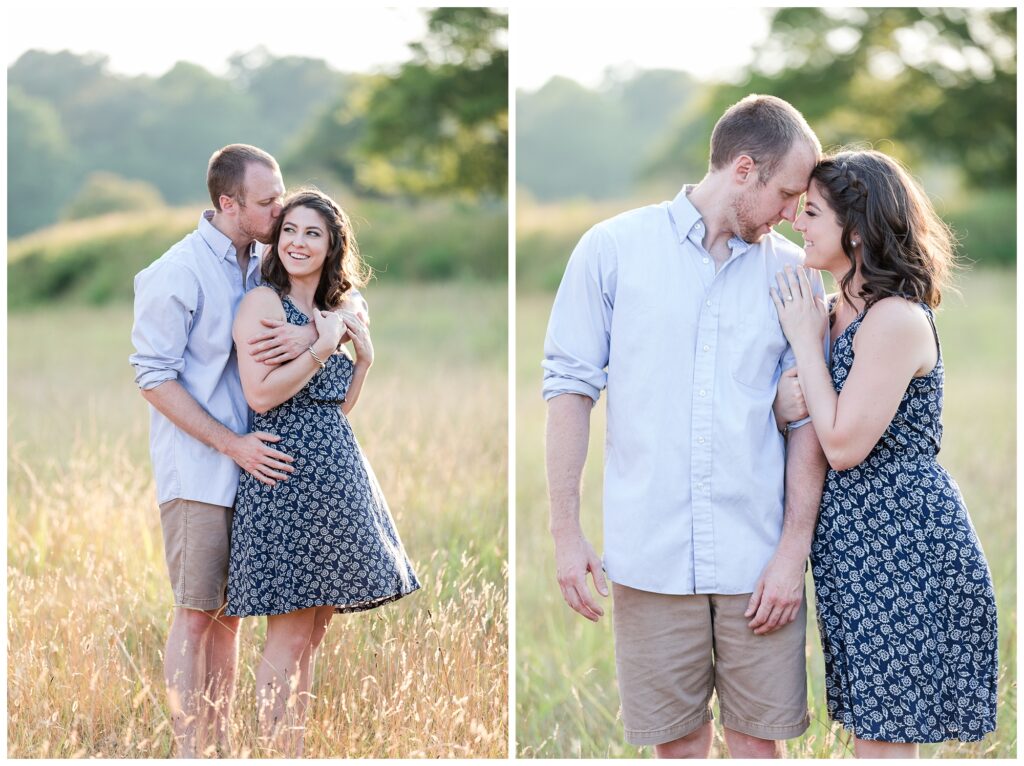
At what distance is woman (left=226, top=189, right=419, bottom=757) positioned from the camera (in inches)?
114

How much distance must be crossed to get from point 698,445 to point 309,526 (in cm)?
108

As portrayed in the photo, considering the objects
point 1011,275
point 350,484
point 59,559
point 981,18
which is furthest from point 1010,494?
point 981,18

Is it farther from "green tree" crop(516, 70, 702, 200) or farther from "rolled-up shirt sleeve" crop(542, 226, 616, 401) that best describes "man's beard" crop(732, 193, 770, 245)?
"green tree" crop(516, 70, 702, 200)

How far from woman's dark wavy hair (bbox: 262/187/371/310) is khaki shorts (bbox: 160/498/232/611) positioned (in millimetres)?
660

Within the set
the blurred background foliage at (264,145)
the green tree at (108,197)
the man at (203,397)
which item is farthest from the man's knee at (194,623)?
the green tree at (108,197)

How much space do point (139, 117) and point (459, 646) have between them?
21702 millimetres

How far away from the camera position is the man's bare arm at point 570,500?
2723mm

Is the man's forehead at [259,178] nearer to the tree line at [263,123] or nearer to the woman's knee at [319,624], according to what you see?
the woman's knee at [319,624]

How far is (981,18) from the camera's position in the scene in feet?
57.8

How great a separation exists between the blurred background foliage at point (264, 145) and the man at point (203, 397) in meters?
10.7

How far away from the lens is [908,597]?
2.60 metres

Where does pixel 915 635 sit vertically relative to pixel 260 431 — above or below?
below

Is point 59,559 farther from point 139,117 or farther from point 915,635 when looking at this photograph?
point 139,117

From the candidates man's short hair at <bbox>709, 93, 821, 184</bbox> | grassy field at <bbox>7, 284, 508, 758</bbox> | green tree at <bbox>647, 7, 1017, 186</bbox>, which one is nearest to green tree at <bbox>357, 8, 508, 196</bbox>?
green tree at <bbox>647, 7, 1017, 186</bbox>
